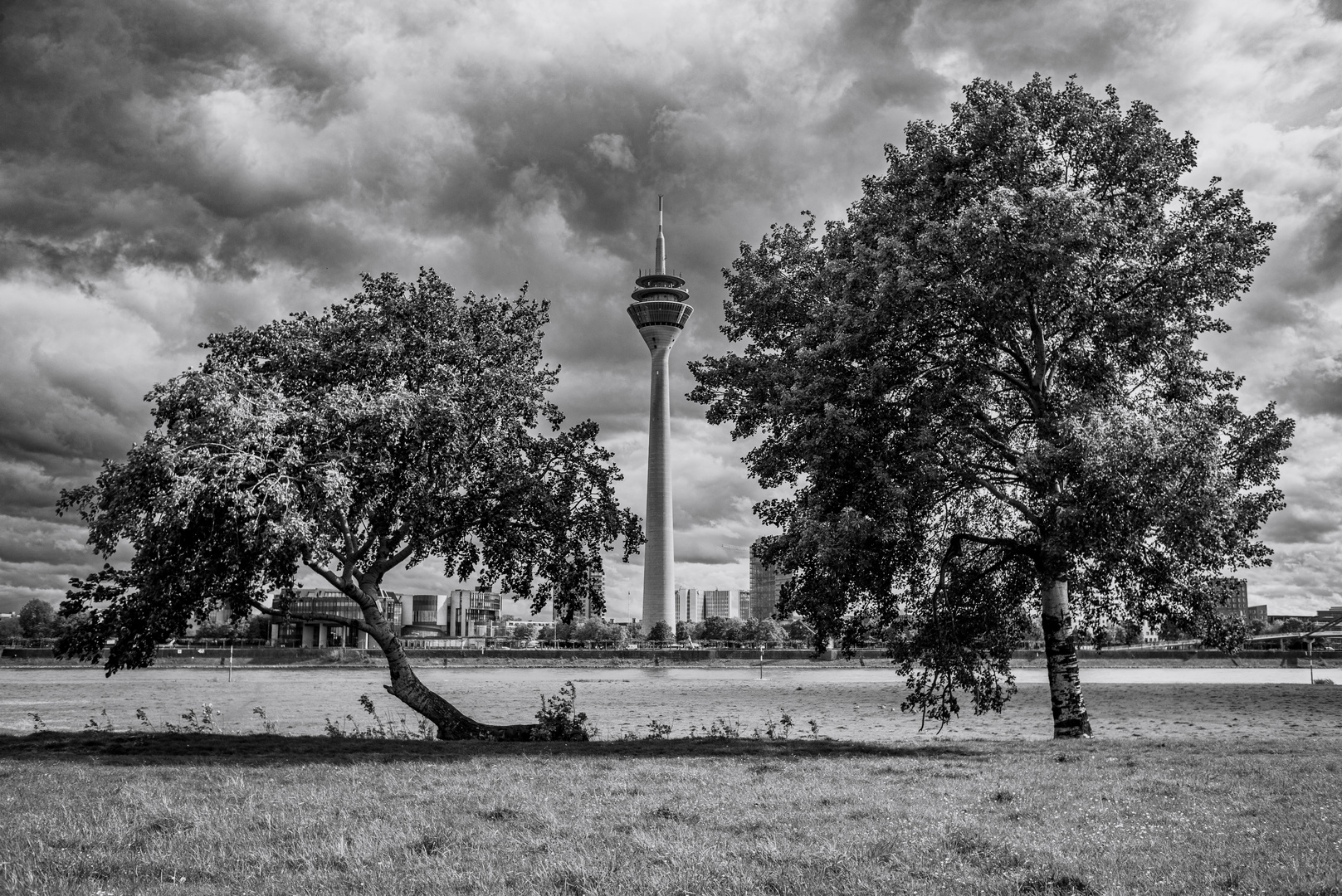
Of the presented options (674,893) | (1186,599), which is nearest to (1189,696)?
(1186,599)

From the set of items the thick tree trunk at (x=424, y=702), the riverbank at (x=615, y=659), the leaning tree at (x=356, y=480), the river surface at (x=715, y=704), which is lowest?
the riverbank at (x=615, y=659)

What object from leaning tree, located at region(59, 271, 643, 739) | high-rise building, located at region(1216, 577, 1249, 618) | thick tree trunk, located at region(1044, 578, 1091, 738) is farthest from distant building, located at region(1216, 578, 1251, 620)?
leaning tree, located at region(59, 271, 643, 739)

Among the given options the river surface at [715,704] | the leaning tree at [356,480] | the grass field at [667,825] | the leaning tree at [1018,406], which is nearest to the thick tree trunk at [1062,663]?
the leaning tree at [1018,406]

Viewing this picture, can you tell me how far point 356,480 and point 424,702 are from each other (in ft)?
23.5

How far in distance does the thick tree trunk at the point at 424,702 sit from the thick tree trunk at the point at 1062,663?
12.8 m

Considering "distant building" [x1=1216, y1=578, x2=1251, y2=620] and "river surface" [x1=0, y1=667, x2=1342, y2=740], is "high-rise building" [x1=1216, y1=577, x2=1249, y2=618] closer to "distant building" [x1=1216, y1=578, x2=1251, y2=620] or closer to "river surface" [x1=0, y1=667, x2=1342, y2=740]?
"distant building" [x1=1216, y1=578, x2=1251, y2=620]

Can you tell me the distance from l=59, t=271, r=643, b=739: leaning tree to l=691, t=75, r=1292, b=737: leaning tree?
19.1ft

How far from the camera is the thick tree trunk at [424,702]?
24281mm

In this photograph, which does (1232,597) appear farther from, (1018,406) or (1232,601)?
(1018,406)

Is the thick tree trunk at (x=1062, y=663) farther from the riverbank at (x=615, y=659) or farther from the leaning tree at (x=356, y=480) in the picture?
the riverbank at (x=615, y=659)

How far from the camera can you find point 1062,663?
23656 mm

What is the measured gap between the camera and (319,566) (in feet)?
70.1

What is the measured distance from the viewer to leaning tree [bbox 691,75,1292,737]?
19391mm

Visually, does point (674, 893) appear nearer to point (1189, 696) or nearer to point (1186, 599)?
point (1186, 599)
